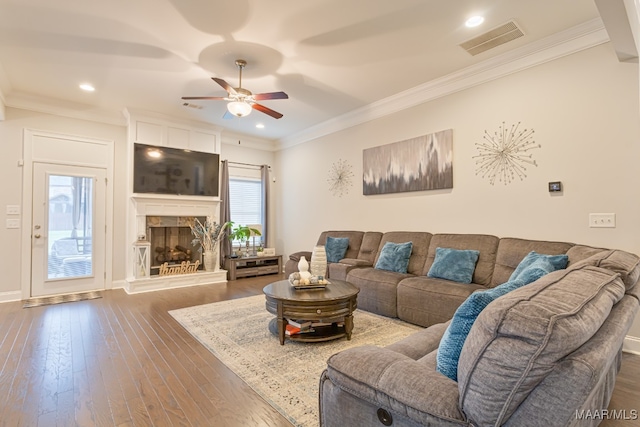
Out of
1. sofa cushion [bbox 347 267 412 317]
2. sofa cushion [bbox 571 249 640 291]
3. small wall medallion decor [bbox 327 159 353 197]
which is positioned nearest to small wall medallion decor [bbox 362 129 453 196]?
small wall medallion decor [bbox 327 159 353 197]

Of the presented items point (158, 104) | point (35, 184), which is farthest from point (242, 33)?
point (35, 184)

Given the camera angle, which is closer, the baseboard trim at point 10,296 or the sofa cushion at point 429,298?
the sofa cushion at point 429,298

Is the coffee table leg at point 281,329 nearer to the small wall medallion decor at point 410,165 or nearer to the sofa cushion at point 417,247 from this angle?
the sofa cushion at point 417,247

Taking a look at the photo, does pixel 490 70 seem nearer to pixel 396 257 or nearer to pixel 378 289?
pixel 396 257

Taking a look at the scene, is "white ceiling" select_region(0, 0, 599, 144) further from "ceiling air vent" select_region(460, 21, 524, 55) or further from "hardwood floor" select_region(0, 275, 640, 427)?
"hardwood floor" select_region(0, 275, 640, 427)

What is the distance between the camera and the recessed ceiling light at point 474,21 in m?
2.94

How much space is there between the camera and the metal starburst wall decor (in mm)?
3520

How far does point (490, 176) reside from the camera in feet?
12.5

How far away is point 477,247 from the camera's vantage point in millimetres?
3672

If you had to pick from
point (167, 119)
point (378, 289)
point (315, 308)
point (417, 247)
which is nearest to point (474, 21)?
point (417, 247)

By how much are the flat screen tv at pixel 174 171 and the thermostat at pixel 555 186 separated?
5335 mm

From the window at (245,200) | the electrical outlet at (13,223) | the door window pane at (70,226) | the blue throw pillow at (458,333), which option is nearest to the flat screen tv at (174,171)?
the window at (245,200)

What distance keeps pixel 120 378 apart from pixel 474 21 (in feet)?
14.3

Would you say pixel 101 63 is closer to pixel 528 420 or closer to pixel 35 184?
pixel 35 184
